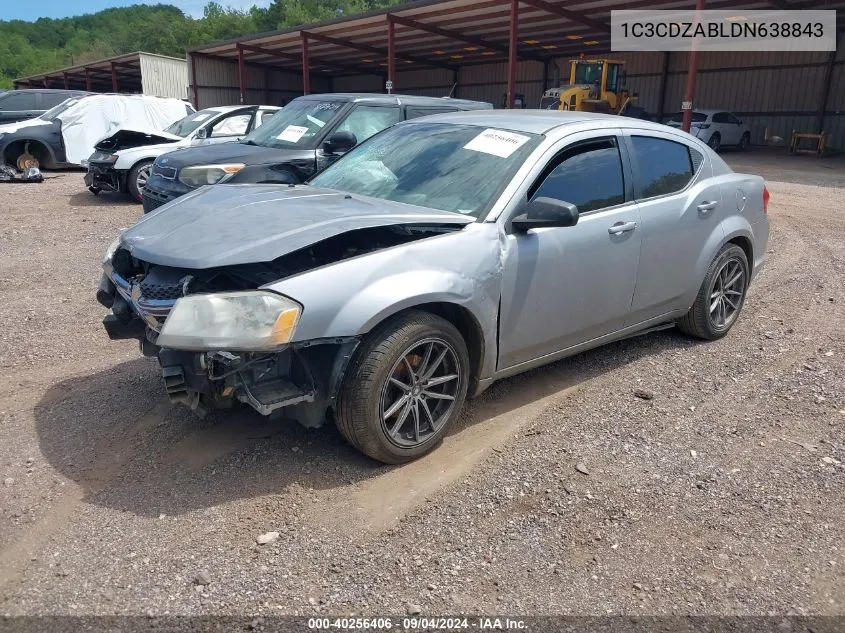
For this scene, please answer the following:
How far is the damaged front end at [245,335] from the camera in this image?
2.88m

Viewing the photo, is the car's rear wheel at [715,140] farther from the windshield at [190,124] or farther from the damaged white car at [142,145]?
the windshield at [190,124]

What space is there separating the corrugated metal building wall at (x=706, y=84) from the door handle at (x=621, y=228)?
26.2 metres

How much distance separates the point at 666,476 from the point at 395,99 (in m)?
6.32

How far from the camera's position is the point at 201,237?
129 inches

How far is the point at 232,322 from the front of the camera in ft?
9.48

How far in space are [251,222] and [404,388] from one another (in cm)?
115

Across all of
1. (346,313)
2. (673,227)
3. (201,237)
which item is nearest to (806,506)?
(673,227)

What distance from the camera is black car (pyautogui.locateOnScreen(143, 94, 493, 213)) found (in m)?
7.69

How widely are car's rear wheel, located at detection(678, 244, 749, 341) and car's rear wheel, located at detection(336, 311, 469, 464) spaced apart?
2368 millimetres

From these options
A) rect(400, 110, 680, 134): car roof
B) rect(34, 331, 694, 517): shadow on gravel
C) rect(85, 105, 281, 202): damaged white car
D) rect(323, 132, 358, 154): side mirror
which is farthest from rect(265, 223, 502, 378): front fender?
rect(85, 105, 281, 202): damaged white car

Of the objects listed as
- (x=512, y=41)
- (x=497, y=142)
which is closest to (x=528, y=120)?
(x=497, y=142)

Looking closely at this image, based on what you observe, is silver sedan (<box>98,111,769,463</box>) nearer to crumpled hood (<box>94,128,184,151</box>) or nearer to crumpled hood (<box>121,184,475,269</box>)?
crumpled hood (<box>121,184,475,269</box>)

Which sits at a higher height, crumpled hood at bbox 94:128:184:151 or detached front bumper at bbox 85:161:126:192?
crumpled hood at bbox 94:128:184:151

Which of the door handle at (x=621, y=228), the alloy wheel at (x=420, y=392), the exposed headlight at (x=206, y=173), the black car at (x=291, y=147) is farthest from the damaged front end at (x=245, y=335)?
the exposed headlight at (x=206, y=173)
